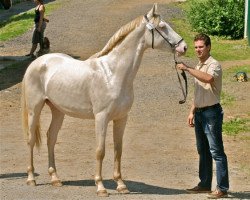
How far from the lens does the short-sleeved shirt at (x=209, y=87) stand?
10039 millimetres

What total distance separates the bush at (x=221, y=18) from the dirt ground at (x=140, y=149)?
5.19 m

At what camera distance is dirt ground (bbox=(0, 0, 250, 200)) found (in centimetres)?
1098

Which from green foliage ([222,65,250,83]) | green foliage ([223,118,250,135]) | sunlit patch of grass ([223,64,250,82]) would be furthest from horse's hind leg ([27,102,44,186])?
sunlit patch of grass ([223,64,250,82])

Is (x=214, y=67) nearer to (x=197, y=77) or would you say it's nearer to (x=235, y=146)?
(x=197, y=77)

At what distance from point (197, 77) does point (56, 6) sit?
90.1ft

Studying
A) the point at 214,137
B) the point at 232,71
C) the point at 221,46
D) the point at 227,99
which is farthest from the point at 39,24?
the point at 214,137

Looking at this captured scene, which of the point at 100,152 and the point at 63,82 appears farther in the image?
the point at 63,82

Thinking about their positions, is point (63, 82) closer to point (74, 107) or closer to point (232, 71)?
point (74, 107)

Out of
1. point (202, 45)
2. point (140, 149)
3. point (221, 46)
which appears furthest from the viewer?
point (221, 46)

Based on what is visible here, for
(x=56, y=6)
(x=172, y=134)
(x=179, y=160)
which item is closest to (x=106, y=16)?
(x=56, y=6)

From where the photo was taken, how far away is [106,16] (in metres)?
33.4

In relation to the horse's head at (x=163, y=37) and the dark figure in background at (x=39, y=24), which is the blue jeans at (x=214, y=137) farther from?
the dark figure in background at (x=39, y=24)

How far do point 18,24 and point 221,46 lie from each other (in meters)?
9.39

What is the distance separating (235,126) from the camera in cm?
1563
